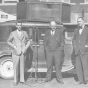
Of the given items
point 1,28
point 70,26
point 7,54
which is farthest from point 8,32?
point 70,26

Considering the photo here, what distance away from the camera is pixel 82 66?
22.0ft

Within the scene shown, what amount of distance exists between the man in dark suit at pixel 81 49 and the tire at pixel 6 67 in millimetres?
2175

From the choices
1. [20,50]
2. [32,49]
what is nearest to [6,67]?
[32,49]

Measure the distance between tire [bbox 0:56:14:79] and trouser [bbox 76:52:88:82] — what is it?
7.12 ft

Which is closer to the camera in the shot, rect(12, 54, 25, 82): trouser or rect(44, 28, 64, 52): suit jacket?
rect(12, 54, 25, 82): trouser

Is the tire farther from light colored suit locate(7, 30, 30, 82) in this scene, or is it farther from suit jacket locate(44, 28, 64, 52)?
suit jacket locate(44, 28, 64, 52)

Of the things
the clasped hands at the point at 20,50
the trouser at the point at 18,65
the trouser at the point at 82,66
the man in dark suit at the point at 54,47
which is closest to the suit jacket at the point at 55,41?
the man in dark suit at the point at 54,47

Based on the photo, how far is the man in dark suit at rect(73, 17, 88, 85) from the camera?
6.63 metres

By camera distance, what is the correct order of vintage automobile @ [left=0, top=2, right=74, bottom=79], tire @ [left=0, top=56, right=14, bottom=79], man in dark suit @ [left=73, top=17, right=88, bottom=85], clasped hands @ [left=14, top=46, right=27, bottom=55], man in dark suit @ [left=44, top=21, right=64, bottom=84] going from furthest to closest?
1. tire @ [left=0, top=56, right=14, bottom=79]
2. vintage automobile @ [left=0, top=2, right=74, bottom=79]
3. man in dark suit @ [left=44, top=21, right=64, bottom=84]
4. man in dark suit @ [left=73, top=17, right=88, bottom=85]
5. clasped hands @ [left=14, top=46, right=27, bottom=55]

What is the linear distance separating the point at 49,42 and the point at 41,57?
0.78 metres

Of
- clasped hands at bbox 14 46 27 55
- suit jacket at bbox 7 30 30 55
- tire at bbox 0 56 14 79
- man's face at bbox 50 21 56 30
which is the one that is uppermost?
man's face at bbox 50 21 56 30

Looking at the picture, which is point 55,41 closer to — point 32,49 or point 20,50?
point 32,49

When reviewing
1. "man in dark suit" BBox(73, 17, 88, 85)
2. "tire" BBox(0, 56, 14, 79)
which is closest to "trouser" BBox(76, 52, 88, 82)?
"man in dark suit" BBox(73, 17, 88, 85)

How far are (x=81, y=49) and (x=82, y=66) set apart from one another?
50cm
